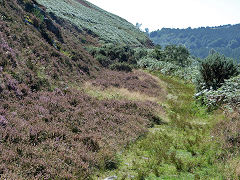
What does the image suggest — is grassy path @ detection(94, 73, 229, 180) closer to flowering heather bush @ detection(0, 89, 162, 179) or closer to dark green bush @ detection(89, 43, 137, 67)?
flowering heather bush @ detection(0, 89, 162, 179)

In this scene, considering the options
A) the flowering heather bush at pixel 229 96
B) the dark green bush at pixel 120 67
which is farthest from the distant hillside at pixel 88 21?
the flowering heather bush at pixel 229 96

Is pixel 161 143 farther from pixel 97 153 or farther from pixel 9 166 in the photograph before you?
pixel 9 166

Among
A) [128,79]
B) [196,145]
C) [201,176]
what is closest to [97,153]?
[201,176]

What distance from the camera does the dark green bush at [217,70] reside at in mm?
13641

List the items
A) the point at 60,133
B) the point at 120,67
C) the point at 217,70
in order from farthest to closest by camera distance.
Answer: the point at 120,67, the point at 217,70, the point at 60,133

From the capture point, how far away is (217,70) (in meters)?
13.9

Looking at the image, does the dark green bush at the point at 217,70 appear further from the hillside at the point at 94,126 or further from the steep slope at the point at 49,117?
the steep slope at the point at 49,117

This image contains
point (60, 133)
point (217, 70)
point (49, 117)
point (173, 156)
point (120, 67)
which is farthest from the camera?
point (120, 67)

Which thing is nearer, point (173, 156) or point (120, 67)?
point (173, 156)

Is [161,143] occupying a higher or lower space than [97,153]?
higher

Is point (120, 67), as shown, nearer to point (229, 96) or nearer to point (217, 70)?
point (217, 70)

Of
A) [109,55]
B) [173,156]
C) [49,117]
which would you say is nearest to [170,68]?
[109,55]

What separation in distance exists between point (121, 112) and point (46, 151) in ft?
19.1

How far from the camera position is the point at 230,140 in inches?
273
